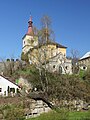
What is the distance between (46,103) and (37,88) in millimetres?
8096

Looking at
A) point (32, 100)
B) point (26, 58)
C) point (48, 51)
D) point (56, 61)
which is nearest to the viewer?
point (32, 100)

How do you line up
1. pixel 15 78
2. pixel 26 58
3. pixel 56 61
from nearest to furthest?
pixel 15 78, pixel 56 61, pixel 26 58

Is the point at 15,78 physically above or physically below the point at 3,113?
above

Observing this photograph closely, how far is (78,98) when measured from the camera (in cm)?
3434

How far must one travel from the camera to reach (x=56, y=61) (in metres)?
49.1

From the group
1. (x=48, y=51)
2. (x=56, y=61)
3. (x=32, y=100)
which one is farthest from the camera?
(x=56, y=61)

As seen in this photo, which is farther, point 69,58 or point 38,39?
point 69,58

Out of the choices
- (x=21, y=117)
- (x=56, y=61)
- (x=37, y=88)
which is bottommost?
(x=21, y=117)

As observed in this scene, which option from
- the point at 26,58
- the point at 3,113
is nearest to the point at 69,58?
the point at 26,58

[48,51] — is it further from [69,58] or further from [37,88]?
[69,58]

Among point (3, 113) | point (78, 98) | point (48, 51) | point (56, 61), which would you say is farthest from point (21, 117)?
point (56, 61)

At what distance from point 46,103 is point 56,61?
20311mm

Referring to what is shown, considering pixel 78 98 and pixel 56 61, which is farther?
pixel 56 61

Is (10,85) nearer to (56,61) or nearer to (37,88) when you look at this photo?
(37,88)
